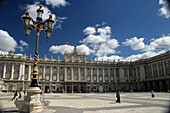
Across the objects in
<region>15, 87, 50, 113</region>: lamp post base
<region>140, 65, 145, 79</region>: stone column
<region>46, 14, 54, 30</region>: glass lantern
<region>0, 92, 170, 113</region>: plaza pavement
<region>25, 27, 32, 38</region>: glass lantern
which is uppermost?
<region>46, 14, 54, 30</region>: glass lantern

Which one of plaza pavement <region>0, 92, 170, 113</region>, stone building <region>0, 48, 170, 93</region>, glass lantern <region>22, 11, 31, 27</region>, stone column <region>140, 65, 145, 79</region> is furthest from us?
stone column <region>140, 65, 145, 79</region>

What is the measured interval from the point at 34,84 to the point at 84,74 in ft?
196

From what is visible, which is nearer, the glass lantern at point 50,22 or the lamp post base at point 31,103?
the lamp post base at point 31,103

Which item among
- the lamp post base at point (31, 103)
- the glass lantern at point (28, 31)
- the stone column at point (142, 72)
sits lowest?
the lamp post base at point (31, 103)

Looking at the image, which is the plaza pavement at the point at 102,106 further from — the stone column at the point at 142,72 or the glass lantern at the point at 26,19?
the stone column at the point at 142,72

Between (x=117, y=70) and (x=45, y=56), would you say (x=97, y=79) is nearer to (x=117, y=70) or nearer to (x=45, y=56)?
(x=117, y=70)

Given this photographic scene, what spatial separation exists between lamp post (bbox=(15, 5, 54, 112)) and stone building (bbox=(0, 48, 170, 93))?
4977 cm

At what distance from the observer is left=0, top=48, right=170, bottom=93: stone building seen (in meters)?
59.7

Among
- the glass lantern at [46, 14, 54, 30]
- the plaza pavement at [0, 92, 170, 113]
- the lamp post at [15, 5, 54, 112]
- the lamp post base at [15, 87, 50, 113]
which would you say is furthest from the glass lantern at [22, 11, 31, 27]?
the plaza pavement at [0, 92, 170, 113]

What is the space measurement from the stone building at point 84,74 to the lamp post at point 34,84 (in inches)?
1959

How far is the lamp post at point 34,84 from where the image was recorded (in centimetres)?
1117

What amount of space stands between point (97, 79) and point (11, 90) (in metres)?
39.1

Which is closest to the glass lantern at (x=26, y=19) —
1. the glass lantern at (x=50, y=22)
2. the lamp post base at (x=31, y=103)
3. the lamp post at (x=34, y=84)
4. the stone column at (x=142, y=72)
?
the lamp post at (x=34, y=84)

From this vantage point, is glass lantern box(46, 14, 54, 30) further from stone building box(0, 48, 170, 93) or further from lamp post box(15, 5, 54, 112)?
stone building box(0, 48, 170, 93)
